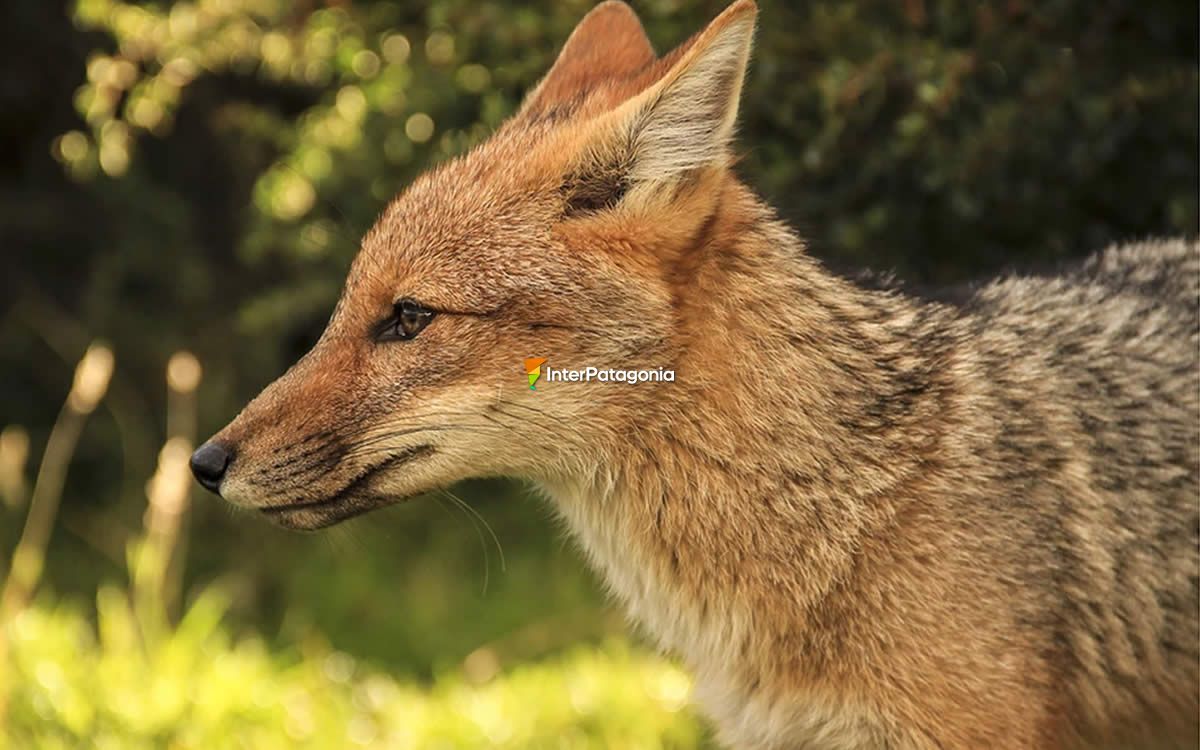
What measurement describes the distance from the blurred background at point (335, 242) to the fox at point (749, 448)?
0.54m

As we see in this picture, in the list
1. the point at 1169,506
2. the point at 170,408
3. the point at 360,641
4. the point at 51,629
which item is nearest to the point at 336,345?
the point at 1169,506

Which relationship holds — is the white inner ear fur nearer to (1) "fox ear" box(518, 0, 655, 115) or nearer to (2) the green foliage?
(1) "fox ear" box(518, 0, 655, 115)

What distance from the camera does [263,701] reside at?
5.13 m

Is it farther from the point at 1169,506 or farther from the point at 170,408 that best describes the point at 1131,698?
the point at 170,408

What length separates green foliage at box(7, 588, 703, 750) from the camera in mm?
4832

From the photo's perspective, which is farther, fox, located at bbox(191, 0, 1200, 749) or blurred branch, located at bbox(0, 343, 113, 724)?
blurred branch, located at bbox(0, 343, 113, 724)

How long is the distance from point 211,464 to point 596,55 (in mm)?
1659

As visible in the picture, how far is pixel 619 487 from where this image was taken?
144 inches

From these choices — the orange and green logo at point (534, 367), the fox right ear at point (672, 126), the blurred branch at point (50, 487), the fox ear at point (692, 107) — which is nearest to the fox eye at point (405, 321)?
the orange and green logo at point (534, 367)

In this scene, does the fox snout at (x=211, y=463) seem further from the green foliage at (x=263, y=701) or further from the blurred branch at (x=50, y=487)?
the blurred branch at (x=50, y=487)

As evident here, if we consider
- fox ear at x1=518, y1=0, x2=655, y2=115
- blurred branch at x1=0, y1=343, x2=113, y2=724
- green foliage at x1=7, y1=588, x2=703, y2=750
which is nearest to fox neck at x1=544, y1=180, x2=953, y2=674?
fox ear at x1=518, y1=0, x2=655, y2=115

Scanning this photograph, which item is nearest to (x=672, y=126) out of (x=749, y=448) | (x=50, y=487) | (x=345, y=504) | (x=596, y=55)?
(x=749, y=448)

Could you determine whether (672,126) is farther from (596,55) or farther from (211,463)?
(211,463)

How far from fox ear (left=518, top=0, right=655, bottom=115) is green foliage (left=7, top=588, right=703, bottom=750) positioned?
2.26 metres
